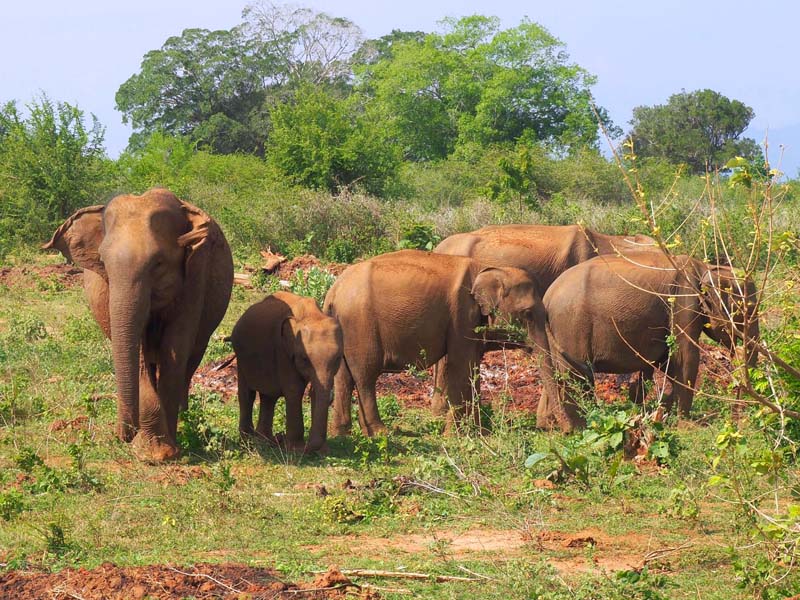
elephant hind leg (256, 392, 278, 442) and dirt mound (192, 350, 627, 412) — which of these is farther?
dirt mound (192, 350, 627, 412)

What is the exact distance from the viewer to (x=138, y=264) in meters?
9.90

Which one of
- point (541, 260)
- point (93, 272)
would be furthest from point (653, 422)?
point (541, 260)

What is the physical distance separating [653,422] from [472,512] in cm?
180

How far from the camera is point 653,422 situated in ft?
31.4

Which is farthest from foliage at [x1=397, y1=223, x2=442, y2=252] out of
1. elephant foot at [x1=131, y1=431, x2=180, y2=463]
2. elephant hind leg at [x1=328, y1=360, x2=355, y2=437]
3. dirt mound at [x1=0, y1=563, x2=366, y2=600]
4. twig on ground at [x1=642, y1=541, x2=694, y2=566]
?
dirt mound at [x1=0, y1=563, x2=366, y2=600]

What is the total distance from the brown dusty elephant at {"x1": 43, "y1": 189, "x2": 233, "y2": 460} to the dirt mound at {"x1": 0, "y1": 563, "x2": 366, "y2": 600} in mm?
3313

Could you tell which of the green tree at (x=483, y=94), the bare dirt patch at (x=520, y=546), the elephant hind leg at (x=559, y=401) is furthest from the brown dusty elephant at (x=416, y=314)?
the green tree at (x=483, y=94)

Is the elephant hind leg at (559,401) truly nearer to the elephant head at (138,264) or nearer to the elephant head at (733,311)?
the elephant head at (733,311)

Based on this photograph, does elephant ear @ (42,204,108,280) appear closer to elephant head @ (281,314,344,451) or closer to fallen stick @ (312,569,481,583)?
elephant head @ (281,314,344,451)

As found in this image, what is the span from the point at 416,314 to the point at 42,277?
37.5 ft

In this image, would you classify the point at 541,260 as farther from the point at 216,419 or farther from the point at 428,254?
the point at 216,419

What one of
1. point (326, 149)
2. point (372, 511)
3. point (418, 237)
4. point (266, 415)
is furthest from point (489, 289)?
point (326, 149)

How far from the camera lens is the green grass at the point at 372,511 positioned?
7164 millimetres

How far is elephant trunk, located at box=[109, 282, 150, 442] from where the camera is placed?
9.75m
